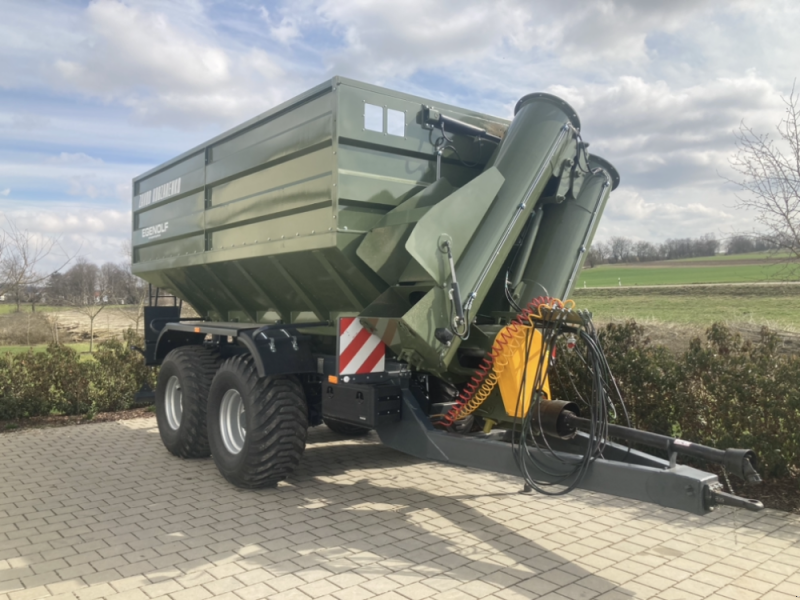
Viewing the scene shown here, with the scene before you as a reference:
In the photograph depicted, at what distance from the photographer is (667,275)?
95.7 feet

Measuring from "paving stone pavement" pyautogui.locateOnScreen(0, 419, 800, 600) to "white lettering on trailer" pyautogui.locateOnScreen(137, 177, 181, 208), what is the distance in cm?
326

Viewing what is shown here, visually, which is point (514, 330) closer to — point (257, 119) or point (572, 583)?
point (572, 583)

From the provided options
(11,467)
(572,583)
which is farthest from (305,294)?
(11,467)

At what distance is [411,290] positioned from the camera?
452 centimetres

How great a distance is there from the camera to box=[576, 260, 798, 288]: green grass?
24.8 m

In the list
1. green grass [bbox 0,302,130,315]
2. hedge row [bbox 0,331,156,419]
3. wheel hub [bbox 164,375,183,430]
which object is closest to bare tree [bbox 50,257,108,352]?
green grass [bbox 0,302,130,315]

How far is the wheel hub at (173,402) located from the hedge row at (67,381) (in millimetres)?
2712

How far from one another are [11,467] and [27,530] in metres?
2.25

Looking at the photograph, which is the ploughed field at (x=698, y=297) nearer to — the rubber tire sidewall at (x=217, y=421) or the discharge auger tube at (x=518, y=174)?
the discharge auger tube at (x=518, y=174)

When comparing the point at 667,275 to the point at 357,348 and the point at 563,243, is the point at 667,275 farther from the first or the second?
the point at 357,348

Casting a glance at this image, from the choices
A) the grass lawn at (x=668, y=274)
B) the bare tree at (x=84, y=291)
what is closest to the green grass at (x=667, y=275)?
the grass lawn at (x=668, y=274)

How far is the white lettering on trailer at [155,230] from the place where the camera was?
769cm

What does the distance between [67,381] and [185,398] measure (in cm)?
364

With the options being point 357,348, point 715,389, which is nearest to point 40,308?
point 357,348
